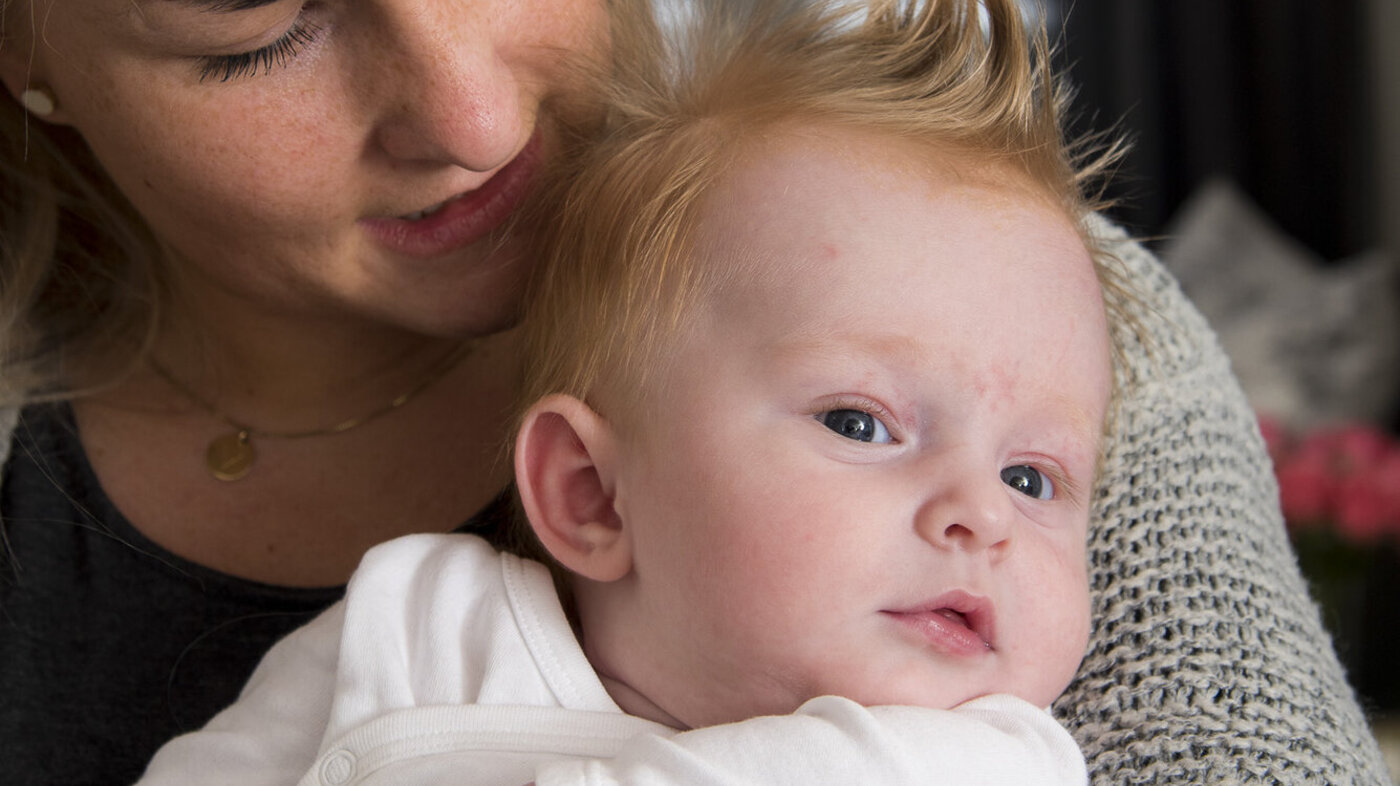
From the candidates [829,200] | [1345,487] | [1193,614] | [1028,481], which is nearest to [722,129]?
[829,200]

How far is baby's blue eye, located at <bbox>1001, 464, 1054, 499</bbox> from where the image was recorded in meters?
1.03

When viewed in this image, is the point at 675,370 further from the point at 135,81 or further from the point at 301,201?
the point at 135,81

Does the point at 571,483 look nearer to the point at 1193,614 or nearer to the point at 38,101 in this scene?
the point at 1193,614

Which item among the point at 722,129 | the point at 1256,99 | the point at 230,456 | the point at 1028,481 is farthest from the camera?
the point at 1256,99

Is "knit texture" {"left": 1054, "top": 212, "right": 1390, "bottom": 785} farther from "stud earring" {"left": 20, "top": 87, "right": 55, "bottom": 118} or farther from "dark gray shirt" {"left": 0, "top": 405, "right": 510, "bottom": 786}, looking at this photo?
"stud earring" {"left": 20, "top": 87, "right": 55, "bottom": 118}

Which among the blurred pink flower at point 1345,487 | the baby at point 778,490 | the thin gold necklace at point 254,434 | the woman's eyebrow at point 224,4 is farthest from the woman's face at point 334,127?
the blurred pink flower at point 1345,487

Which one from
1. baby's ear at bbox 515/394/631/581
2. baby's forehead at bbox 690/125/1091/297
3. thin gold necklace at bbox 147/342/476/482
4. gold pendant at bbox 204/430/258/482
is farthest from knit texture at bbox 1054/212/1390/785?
gold pendant at bbox 204/430/258/482

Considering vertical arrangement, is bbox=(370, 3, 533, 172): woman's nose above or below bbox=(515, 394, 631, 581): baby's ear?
above

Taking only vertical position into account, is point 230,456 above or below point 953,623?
below

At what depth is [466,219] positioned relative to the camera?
1.25 m

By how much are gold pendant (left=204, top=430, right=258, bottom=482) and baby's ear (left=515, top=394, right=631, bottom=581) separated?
611 mm

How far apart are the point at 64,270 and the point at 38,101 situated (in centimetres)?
35

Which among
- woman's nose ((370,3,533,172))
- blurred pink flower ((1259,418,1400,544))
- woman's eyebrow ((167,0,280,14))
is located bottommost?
blurred pink flower ((1259,418,1400,544))

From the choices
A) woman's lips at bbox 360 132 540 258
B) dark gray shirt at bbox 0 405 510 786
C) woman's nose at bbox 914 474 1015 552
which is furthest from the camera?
dark gray shirt at bbox 0 405 510 786
